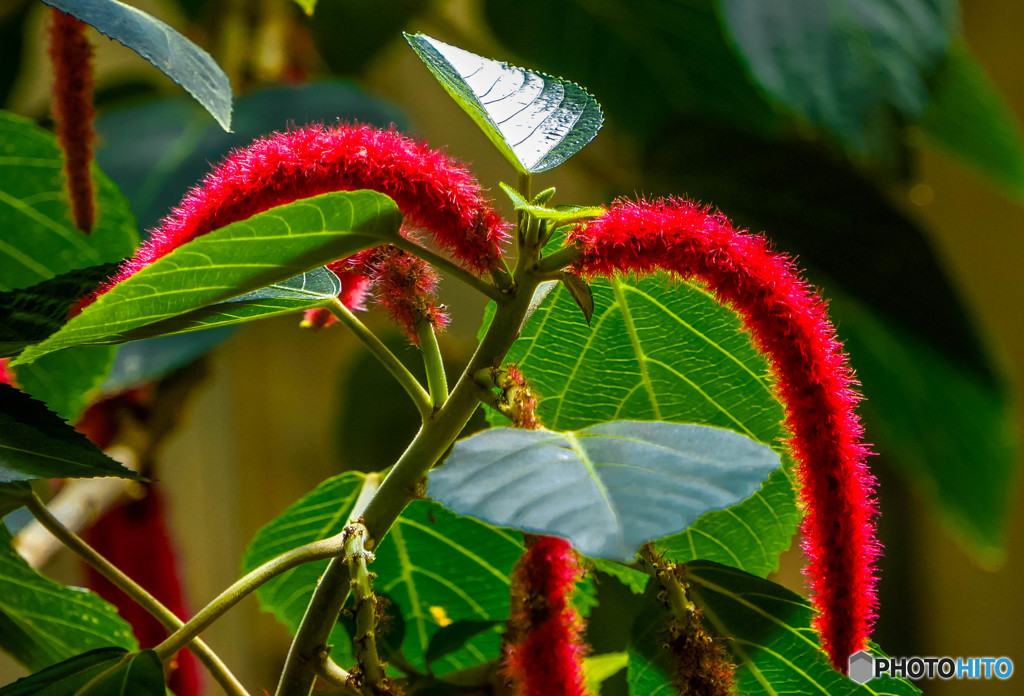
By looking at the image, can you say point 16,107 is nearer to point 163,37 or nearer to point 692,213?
point 163,37

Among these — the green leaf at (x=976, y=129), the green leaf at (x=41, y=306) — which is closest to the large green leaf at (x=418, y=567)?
the green leaf at (x=41, y=306)

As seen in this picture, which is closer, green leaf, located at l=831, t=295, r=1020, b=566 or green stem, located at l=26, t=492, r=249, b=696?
green stem, located at l=26, t=492, r=249, b=696

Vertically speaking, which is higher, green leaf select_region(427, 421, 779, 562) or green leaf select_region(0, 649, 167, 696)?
green leaf select_region(427, 421, 779, 562)

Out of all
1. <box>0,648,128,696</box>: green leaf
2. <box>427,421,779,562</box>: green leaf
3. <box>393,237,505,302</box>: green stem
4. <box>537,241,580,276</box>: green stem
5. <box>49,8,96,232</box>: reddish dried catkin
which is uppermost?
<box>49,8,96,232</box>: reddish dried catkin

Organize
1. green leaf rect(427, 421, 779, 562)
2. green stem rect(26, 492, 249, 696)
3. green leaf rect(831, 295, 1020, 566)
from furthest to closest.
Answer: green leaf rect(831, 295, 1020, 566)
green stem rect(26, 492, 249, 696)
green leaf rect(427, 421, 779, 562)

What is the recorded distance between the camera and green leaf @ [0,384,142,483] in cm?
20

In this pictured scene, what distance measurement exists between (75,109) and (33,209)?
9 cm

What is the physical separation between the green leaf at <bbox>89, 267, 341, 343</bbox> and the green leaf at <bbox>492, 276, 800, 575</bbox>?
0.06 metres

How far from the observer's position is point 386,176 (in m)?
0.19

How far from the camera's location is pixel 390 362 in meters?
0.23

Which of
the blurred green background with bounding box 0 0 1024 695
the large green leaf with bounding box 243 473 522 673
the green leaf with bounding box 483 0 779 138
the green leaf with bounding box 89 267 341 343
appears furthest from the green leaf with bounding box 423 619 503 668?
the green leaf with bounding box 483 0 779 138

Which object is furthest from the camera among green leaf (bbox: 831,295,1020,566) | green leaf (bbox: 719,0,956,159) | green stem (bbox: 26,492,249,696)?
green leaf (bbox: 831,295,1020,566)

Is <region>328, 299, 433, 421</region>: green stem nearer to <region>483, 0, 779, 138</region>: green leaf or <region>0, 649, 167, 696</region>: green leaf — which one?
<region>0, 649, 167, 696</region>: green leaf

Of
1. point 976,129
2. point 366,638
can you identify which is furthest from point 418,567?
point 976,129
